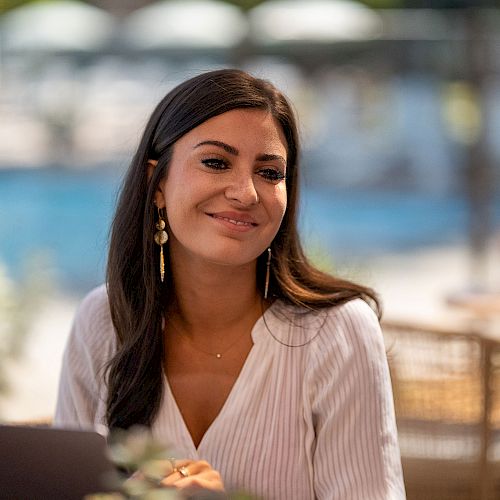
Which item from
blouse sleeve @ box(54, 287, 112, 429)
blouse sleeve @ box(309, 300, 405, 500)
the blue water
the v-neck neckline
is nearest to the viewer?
blouse sleeve @ box(309, 300, 405, 500)

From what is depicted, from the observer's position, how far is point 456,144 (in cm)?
1548

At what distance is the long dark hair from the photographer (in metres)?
1.83

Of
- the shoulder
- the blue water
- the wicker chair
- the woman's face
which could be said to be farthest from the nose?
the blue water

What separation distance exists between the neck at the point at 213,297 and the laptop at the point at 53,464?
2.25 ft

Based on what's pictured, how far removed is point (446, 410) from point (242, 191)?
1.32m

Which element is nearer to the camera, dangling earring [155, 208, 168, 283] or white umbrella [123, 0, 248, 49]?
dangling earring [155, 208, 168, 283]

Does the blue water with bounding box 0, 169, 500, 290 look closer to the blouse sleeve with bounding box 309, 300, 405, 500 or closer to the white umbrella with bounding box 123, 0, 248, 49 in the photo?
the white umbrella with bounding box 123, 0, 248, 49

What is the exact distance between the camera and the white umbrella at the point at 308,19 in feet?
30.5

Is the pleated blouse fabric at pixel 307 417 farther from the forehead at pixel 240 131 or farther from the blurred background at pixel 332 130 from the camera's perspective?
the blurred background at pixel 332 130

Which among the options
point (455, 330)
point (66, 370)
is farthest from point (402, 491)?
point (455, 330)

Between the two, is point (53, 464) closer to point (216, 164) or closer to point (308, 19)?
point (216, 164)

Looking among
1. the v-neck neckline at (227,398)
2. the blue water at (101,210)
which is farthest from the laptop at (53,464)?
the blue water at (101,210)

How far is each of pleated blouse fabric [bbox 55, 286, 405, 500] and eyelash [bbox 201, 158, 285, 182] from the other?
28cm

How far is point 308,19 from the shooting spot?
9.39m
